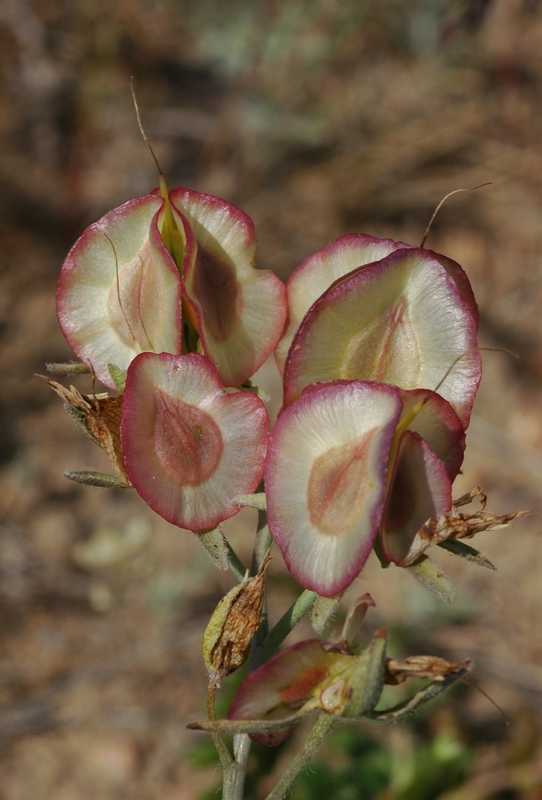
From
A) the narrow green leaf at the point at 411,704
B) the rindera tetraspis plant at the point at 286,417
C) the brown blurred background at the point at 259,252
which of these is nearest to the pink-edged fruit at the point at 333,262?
the rindera tetraspis plant at the point at 286,417

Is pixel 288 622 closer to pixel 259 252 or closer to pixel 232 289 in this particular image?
pixel 232 289

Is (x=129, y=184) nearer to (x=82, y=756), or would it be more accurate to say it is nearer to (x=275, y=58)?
(x=275, y=58)

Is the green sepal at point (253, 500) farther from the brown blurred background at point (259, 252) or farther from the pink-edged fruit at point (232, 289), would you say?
the brown blurred background at point (259, 252)

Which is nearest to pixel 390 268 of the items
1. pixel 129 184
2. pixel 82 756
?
pixel 82 756

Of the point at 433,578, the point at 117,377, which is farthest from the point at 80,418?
the point at 433,578

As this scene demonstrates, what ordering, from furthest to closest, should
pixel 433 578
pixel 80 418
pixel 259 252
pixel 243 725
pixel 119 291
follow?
pixel 259 252 < pixel 119 291 < pixel 80 418 < pixel 433 578 < pixel 243 725
